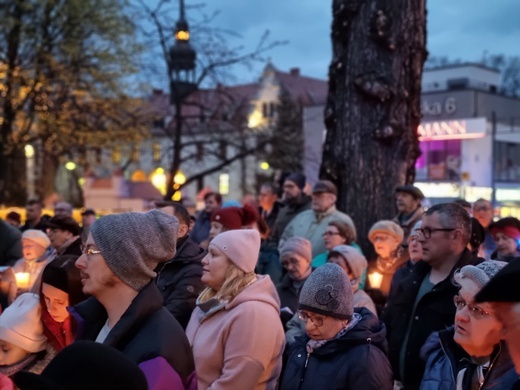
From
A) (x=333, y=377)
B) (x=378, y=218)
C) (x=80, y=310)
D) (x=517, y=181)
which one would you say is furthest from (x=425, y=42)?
(x=517, y=181)

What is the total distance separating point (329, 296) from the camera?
162 inches

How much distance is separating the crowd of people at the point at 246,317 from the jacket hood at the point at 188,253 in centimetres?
1

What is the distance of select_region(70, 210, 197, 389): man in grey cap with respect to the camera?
9.92 ft

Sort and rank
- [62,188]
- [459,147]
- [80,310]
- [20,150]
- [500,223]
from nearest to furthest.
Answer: [80,310]
[500,223]
[20,150]
[459,147]
[62,188]

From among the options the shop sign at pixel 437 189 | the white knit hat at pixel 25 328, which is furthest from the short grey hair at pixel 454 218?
the shop sign at pixel 437 189

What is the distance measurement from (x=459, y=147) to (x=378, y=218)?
119 ft

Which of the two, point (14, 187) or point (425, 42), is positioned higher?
point (425, 42)

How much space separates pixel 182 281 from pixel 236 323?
1350mm

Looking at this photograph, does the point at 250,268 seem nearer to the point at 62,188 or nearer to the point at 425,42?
the point at 425,42

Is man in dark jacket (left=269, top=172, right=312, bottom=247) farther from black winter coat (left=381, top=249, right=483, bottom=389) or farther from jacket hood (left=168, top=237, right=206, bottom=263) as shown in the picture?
black winter coat (left=381, top=249, right=483, bottom=389)

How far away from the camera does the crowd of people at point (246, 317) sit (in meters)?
2.84

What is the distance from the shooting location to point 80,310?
3447mm

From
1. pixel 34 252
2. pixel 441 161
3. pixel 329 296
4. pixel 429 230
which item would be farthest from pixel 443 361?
pixel 441 161

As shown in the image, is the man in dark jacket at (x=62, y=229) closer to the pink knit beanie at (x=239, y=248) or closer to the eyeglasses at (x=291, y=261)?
the eyeglasses at (x=291, y=261)
